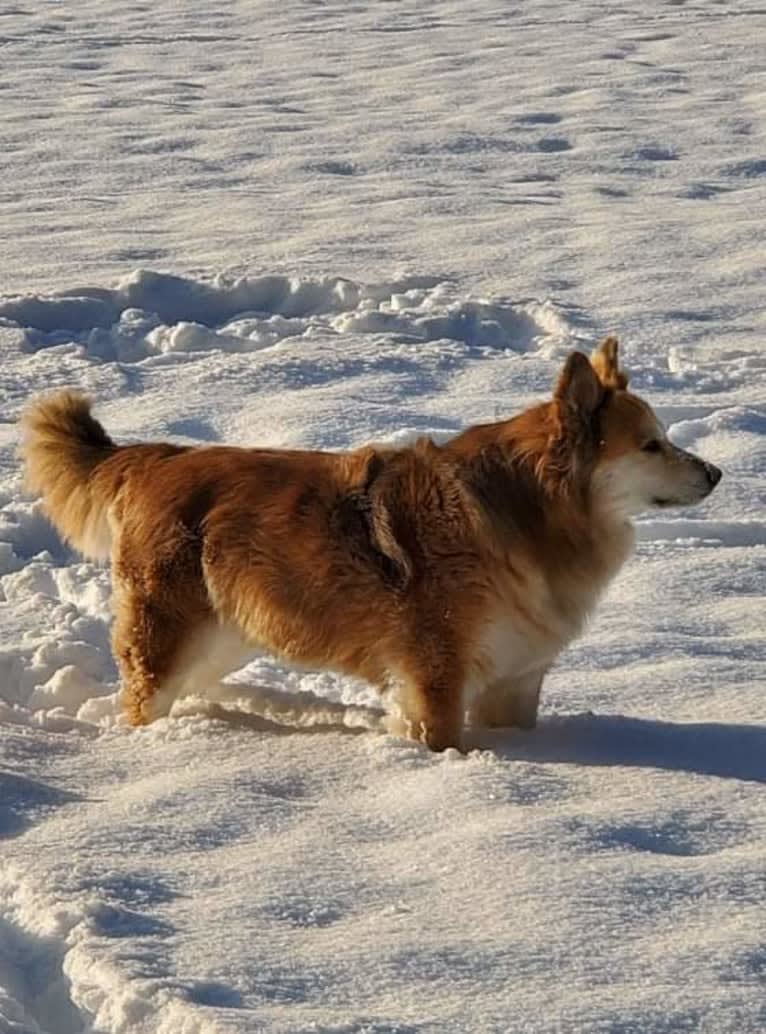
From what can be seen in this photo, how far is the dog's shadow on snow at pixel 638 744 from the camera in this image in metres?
5.06

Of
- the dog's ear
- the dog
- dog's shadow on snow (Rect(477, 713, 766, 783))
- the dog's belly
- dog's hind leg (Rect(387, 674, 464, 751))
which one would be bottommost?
dog's shadow on snow (Rect(477, 713, 766, 783))

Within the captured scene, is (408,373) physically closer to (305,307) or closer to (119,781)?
(305,307)

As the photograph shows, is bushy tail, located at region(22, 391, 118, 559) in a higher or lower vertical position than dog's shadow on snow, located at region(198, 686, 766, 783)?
higher

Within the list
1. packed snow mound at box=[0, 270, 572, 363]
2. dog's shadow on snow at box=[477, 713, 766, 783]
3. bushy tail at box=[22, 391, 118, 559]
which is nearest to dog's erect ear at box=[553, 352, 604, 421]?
A: dog's shadow on snow at box=[477, 713, 766, 783]

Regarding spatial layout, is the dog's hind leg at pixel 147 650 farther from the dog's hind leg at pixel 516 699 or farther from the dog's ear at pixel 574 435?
the dog's ear at pixel 574 435

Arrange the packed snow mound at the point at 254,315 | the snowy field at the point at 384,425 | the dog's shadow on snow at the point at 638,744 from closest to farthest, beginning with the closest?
the snowy field at the point at 384,425
the dog's shadow on snow at the point at 638,744
the packed snow mound at the point at 254,315

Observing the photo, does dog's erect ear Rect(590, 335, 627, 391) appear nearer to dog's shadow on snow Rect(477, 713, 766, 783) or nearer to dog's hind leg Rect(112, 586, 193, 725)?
dog's shadow on snow Rect(477, 713, 766, 783)

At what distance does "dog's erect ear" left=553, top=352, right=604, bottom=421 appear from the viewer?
5258 millimetres

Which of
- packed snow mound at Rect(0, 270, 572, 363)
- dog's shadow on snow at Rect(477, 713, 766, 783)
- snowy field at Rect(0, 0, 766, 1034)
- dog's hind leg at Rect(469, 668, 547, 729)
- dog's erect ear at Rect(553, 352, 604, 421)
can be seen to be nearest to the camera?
snowy field at Rect(0, 0, 766, 1034)

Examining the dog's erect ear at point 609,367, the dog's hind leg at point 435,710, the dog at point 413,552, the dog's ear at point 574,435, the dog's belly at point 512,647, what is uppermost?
the dog's erect ear at point 609,367

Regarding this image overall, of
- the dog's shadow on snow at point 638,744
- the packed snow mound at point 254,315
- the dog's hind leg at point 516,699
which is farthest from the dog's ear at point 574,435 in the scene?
the packed snow mound at point 254,315

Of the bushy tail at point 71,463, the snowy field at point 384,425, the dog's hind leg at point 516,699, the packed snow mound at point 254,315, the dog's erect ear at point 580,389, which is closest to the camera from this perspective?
the snowy field at point 384,425

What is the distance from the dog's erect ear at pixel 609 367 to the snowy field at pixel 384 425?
958 millimetres

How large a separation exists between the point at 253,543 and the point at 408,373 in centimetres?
350
